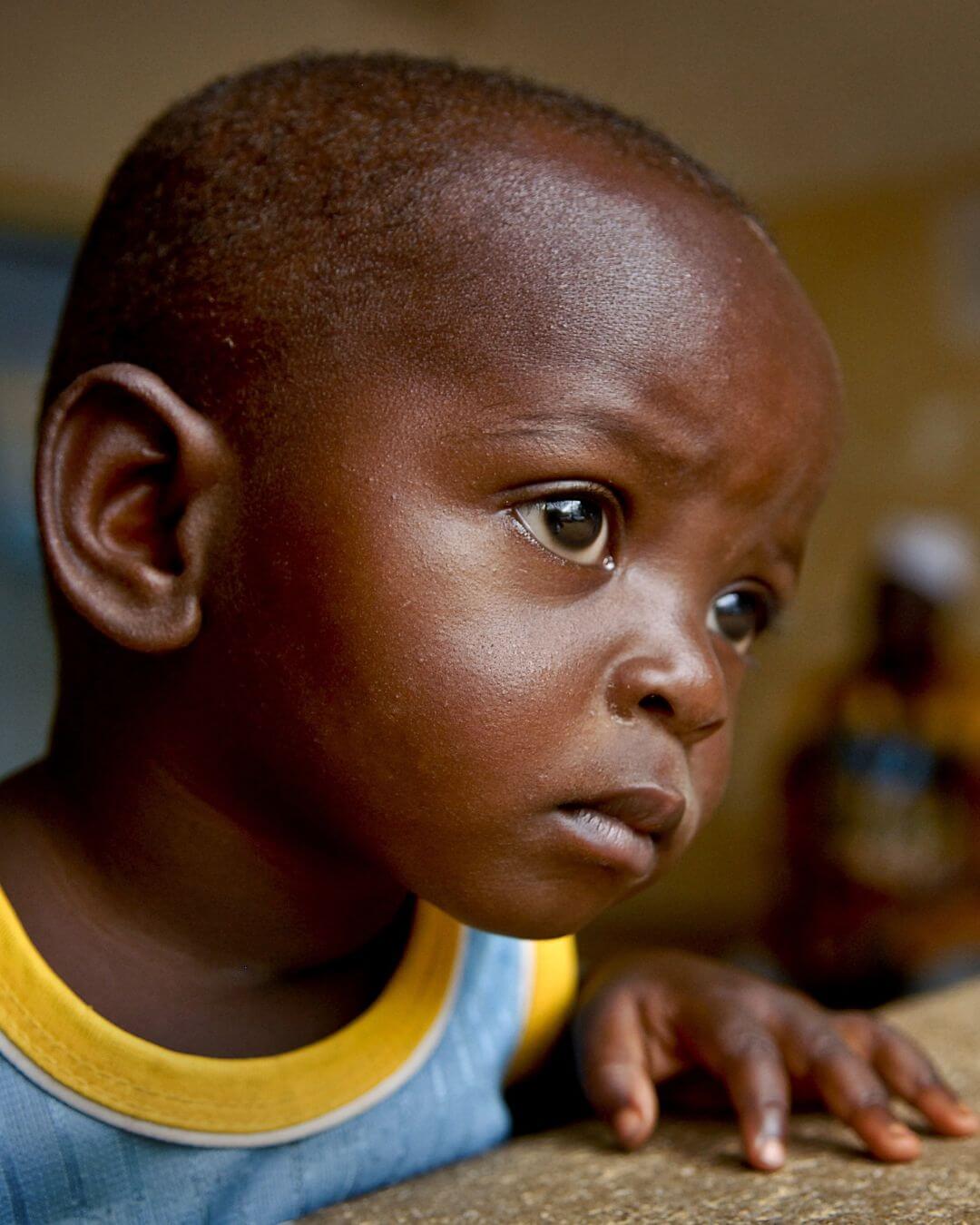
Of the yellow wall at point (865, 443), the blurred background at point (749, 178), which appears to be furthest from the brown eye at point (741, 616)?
the yellow wall at point (865, 443)

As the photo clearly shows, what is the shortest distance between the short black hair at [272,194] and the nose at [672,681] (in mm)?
211

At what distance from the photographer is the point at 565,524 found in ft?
2.04

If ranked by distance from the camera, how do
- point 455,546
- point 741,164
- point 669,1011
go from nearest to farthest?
point 455,546, point 669,1011, point 741,164

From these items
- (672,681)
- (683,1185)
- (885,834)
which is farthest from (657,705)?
(885,834)

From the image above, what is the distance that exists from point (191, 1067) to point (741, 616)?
0.38 metres

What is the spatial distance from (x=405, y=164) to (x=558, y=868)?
1.15 ft

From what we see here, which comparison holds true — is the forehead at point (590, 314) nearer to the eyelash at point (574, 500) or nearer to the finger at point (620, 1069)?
the eyelash at point (574, 500)

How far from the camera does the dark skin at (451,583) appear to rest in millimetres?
604

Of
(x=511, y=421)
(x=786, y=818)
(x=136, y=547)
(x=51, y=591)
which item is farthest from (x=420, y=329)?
(x=786, y=818)

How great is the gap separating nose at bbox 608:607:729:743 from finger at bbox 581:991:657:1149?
0.25 meters

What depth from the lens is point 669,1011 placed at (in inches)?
34.1

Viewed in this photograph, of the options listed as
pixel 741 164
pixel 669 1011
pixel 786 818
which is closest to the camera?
pixel 669 1011

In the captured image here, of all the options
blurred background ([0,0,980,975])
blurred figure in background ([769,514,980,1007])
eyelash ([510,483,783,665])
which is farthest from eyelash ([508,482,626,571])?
blurred figure in background ([769,514,980,1007])

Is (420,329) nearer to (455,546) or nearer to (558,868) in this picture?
(455,546)
